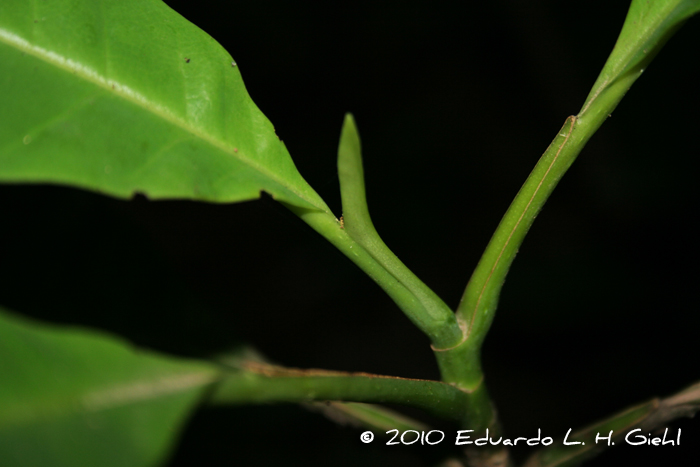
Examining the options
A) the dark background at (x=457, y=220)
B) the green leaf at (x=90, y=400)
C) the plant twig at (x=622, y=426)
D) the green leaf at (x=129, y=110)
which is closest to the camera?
the green leaf at (x=90, y=400)

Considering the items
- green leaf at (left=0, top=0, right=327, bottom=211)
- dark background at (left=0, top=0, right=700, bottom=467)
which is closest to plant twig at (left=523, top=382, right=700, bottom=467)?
dark background at (left=0, top=0, right=700, bottom=467)

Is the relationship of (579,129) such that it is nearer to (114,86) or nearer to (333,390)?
(333,390)

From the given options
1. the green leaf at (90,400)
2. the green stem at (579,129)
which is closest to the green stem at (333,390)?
the green leaf at (90,400)

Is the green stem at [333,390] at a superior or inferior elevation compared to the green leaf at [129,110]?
inferior

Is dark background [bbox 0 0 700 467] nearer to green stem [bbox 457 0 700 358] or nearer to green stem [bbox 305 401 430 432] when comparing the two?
green stem [bbox 305 401 430 432]

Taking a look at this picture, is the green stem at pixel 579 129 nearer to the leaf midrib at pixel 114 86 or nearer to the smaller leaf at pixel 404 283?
the smaller leaf at pixel 404 283

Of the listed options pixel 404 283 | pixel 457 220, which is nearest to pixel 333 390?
pixel 404 283
